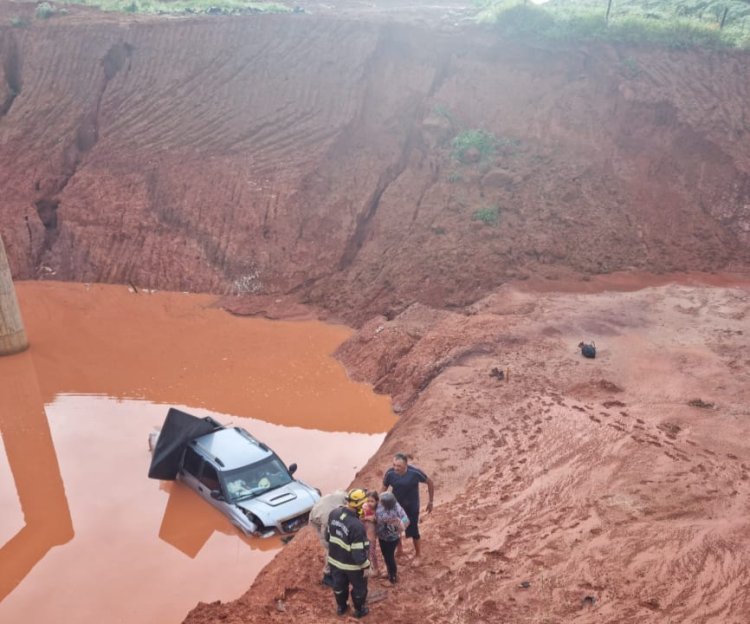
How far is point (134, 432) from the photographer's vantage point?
41.5ft

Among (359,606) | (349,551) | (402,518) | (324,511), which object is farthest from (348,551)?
(402,518)

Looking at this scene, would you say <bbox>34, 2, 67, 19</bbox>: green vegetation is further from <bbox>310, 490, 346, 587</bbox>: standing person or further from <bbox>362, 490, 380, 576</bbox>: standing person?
<bbox>362, 490, 380, 576</bbox>: standing person

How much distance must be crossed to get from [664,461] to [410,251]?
37.4 feet

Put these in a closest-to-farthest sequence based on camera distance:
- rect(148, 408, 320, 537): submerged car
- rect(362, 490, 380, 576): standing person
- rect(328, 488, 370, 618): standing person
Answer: rect(328, 488, 370, 618): standing person < rect(362, 490, 380, 576): standing person < rect(148, 408, 320, 537): submerged car

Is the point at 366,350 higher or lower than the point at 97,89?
lower

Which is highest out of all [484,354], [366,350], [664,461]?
[664,461]

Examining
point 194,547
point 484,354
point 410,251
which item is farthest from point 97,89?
point 194,547

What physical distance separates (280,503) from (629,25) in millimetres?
21889

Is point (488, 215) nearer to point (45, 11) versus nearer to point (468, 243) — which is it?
point (468, 243)

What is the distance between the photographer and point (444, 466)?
988 cm

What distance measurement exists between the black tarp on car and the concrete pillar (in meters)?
8.03

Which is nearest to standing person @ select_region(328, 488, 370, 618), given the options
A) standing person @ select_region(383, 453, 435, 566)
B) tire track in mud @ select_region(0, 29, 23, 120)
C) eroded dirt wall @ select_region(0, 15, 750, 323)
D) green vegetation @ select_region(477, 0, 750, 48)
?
standing person @ select_region(383, 453, 435, 566)

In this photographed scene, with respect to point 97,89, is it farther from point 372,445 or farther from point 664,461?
point 664,461

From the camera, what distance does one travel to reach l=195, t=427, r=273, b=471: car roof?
10.1 m
